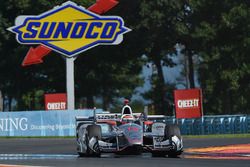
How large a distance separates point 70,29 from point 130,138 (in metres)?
27.2

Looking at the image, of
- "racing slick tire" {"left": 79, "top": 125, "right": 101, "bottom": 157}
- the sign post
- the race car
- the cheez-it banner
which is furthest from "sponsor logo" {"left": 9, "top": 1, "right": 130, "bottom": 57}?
"racing slick tire" {"left": 79, "top": 125, "right": 101, "bottom": 157}

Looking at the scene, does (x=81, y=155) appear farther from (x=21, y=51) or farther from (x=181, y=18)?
(x=21, y=51)

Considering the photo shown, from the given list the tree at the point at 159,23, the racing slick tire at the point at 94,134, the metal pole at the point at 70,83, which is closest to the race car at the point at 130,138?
the racing slick tire at the point at 94,134

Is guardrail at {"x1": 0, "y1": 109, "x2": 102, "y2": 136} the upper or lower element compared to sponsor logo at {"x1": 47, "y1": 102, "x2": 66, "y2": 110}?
lower

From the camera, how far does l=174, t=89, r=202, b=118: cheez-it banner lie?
4091cm

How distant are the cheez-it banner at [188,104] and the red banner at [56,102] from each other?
1095 centimetres

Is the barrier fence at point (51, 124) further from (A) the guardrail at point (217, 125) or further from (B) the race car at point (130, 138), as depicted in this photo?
(B) the race car at point (130, 138)

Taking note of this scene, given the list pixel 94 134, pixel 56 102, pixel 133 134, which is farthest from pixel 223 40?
pixel 133 134

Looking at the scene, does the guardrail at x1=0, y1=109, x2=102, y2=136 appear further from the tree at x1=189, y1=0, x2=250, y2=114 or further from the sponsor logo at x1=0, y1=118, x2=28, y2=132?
the tree at x1=189, y1=0, x2=250, y2=114

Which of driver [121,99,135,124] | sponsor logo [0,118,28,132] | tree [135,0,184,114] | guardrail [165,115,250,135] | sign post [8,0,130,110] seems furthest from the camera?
tree [135,0,184,114]

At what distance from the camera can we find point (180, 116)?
41031mm

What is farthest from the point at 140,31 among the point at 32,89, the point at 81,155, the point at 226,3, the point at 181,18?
the point at 81,155

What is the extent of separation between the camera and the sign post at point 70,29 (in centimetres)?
4506

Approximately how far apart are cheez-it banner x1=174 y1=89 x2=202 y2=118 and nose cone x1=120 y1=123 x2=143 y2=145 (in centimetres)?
2200
